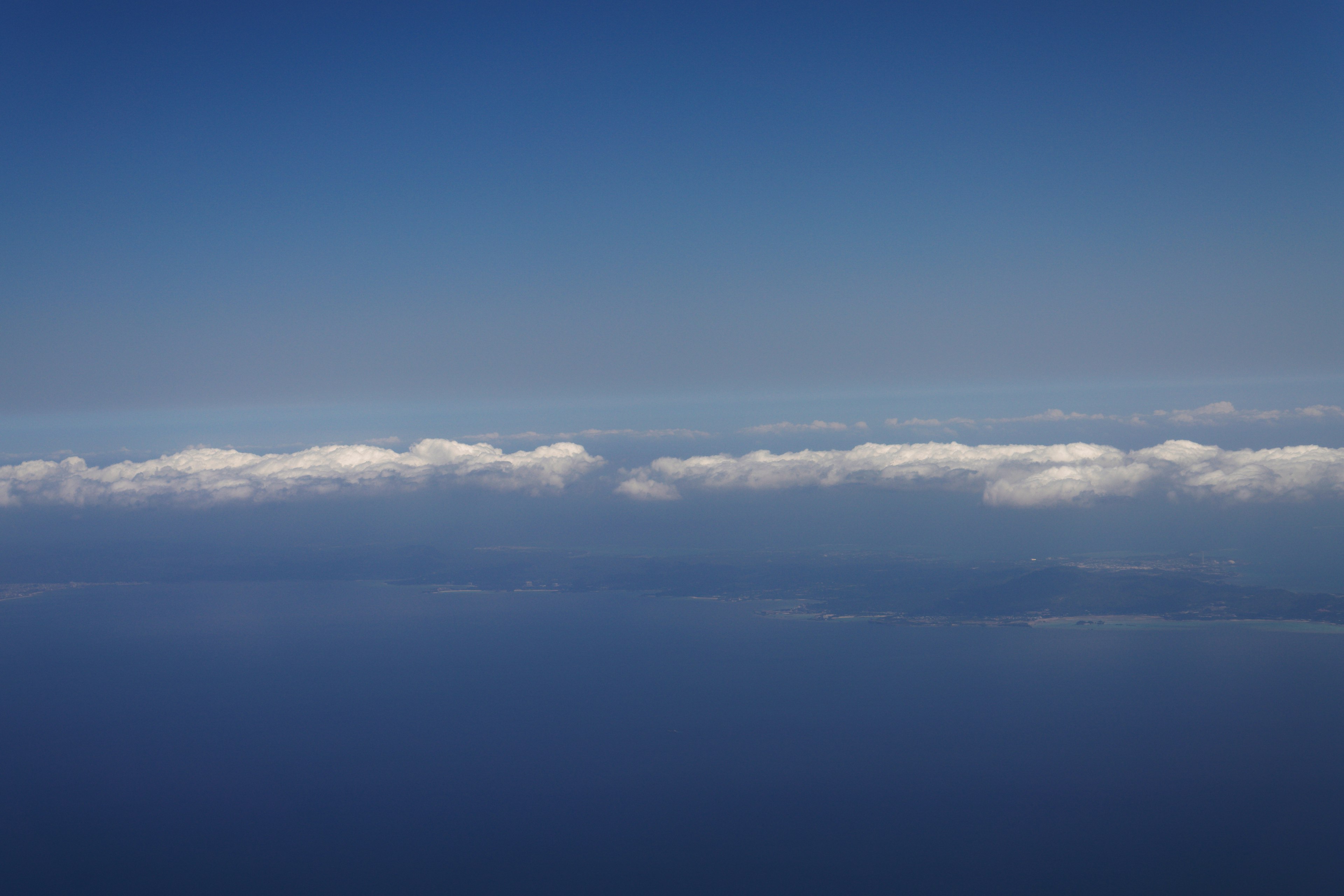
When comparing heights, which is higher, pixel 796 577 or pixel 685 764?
pixel 796 577

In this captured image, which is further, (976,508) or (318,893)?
(976,508)

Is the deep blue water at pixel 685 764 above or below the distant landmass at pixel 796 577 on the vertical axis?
below

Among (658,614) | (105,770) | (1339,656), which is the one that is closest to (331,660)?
(105,770)

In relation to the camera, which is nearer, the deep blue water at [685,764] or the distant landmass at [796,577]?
the deep blue water at [685,764]

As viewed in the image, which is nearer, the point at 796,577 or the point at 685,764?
the point at 685,764

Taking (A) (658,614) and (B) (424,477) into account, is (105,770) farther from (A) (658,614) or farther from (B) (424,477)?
(B) (424,477)
